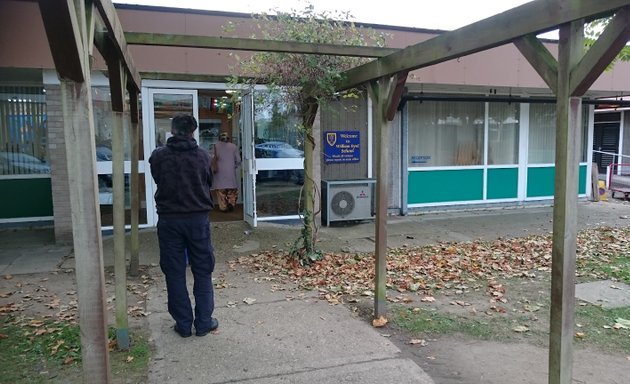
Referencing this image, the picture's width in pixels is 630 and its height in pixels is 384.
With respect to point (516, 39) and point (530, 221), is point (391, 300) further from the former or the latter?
point (530, 221)

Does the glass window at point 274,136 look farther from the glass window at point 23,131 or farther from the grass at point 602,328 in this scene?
the grass at point 602,328

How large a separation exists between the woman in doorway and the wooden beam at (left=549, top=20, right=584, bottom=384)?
7.15 m

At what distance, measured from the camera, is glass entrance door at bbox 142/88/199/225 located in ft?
27.7

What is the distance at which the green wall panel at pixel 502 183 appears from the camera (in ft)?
38.1

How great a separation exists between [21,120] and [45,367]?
23.7 ft

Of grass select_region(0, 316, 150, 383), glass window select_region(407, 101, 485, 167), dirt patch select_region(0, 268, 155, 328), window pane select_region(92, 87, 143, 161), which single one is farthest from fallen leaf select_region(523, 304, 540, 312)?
window pane select_region(92, 87, 143, 161)

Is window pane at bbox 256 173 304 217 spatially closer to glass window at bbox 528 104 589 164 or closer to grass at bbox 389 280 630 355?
grass at bbox 389 280 630 355

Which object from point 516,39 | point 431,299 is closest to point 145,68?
point 431,299

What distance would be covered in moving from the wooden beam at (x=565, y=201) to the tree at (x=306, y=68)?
2973 mm

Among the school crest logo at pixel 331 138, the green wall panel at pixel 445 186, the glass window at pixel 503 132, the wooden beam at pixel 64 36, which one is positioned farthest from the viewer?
the glass window at pixel 503 132

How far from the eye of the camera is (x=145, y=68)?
798 cm

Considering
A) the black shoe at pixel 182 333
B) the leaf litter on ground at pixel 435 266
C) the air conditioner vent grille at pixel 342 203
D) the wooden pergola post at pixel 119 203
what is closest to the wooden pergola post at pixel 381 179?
the leaf litter on ground at pixel 435 266

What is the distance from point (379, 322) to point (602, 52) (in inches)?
117

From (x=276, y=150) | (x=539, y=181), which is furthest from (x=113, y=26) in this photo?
(x=539, y=181)
